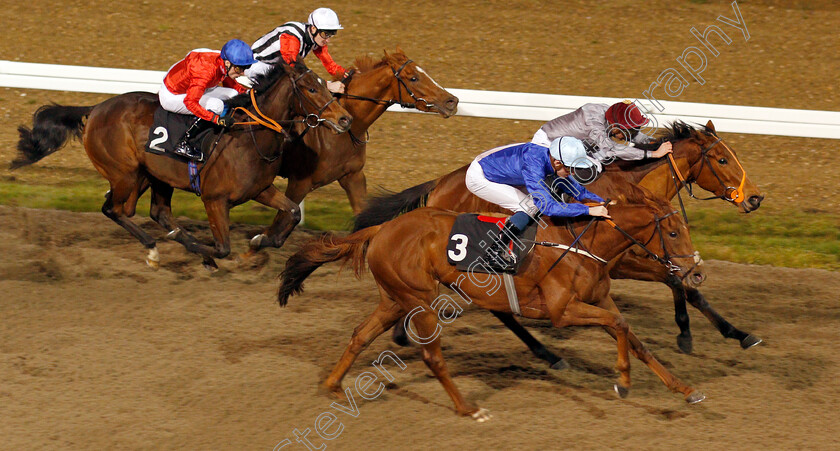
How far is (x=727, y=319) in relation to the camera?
6.60 meters

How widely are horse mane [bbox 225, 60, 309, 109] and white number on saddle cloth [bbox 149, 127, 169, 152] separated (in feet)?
1.68

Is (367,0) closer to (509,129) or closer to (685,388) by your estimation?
(509,129)

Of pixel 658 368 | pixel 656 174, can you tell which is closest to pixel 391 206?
pixel 656 174

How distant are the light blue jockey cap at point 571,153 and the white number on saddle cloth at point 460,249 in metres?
0.69

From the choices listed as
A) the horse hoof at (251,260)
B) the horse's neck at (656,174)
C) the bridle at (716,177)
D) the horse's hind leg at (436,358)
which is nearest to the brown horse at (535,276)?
the horse's hind leg at (436,358)

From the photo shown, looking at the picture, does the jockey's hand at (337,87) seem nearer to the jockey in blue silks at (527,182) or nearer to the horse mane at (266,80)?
the horse mane at (266,80)

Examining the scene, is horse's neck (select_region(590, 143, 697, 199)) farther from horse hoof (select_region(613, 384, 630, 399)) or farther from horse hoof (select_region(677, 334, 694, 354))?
horse hoof (select_region(613, 384, 630, 399))

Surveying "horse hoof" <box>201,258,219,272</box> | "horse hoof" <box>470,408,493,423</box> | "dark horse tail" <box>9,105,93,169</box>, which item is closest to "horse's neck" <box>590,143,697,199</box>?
"horse hoof" <box>470,408,493,423</box>

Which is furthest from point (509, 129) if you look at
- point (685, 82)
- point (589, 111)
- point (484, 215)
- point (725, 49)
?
point (484, 215)

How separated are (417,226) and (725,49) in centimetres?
899

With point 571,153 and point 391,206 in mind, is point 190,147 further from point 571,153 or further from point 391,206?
point 571,153

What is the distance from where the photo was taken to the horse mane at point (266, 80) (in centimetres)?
681

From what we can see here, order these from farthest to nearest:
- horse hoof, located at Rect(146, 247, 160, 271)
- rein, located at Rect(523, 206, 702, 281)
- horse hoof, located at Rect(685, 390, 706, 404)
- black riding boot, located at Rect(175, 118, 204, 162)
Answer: horse hoof, located at Rect(146, 247, 160, 271) → black riding boot, located at Rect(175, 118, 204, 162) → horse hoof, located at Rect(685, 390, 706, 404) → rein, located at Rect(523, 206, 702, 281)

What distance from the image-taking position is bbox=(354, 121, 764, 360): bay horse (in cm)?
607
